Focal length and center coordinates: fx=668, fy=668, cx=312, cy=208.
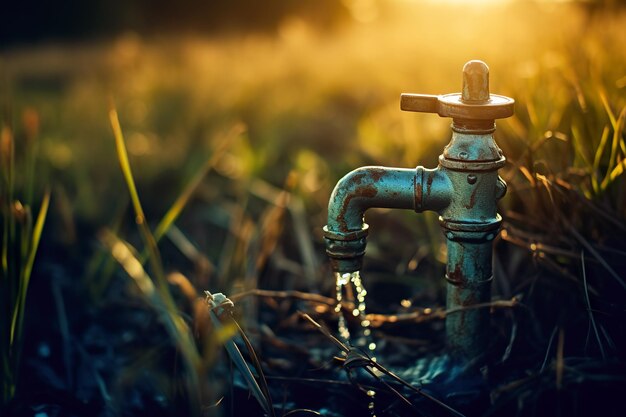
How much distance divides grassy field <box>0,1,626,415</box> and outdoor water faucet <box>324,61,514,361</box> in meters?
0.13

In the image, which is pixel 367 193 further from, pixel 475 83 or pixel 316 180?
pixel 316 180

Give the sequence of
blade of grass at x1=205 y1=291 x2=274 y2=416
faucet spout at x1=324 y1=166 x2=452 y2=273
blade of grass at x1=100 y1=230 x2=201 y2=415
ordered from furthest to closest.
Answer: faucet spout at x1=324 y1=166 x2=452 y2=273
blade of grass at x1=205 y1=291 x2=274 y2=416
blade of grass at x1=100 y1=230 x2=201 y2=415

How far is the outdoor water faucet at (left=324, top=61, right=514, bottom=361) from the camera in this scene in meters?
1.17

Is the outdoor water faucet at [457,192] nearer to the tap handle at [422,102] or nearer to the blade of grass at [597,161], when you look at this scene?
the tap handle at [422,102]

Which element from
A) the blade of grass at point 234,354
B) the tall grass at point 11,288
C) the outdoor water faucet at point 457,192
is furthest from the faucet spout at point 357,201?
the tall grass at point 11,288

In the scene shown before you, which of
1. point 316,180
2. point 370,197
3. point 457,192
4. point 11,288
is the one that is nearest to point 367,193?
point 370,197

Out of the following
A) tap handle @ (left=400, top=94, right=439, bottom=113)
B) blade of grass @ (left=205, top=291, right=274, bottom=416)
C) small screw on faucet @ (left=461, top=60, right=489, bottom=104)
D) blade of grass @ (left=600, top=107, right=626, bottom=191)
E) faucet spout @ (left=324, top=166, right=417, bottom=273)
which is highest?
small screw on faucet @ (left=461, top=60, right=489, bottom=104)

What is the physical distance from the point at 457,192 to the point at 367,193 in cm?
16

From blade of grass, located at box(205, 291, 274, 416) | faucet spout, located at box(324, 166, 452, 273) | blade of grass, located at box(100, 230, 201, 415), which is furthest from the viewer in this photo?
faucet spout, located at box(324, 166, 452, 273)

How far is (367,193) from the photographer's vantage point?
122cm

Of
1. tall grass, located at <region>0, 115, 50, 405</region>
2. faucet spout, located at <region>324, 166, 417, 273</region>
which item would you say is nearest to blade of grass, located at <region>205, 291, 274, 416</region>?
faucet spout, located at <region>324, 166, 417, 273</region>

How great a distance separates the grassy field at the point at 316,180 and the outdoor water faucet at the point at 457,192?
13 centimetres

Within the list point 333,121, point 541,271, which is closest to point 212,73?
point 333,121

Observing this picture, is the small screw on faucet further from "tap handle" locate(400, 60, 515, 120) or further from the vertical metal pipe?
the vertical metal pipe
